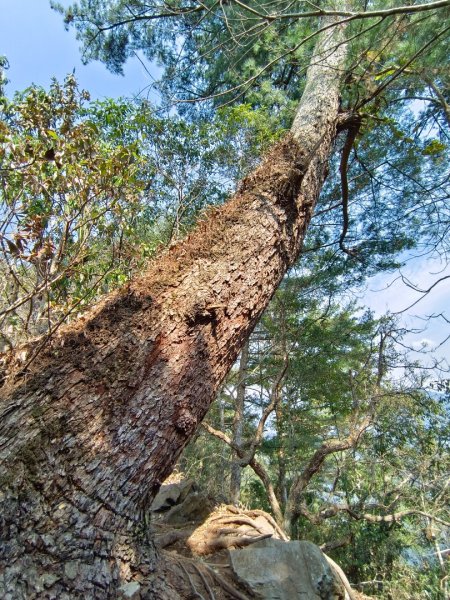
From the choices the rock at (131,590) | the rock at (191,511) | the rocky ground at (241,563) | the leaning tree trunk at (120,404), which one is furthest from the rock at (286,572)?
the rock at (131,590)

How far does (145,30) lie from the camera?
530 centimetres

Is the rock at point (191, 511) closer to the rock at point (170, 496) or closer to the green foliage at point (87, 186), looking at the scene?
the rock at point (170, 496)

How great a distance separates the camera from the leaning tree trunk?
3.62 ft

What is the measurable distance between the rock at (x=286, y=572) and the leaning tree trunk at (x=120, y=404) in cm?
118

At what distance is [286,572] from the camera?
2359mm

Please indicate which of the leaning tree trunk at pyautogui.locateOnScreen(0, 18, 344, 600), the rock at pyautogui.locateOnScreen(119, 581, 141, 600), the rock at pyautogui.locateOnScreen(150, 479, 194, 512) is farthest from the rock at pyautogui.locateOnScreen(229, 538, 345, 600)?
the rock at pyautogui.locateOnScreen(150, 479, 194, 512)

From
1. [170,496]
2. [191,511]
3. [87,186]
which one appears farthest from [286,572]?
[87,186]

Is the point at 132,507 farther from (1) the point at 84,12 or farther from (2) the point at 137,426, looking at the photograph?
(1) the point at 84,12

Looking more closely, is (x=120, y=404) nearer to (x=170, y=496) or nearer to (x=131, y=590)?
(x=131, y=590)

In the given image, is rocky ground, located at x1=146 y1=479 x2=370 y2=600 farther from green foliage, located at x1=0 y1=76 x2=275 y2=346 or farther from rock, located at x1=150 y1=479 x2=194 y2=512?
green foliage, located at x1=0 y1=76 x2=275 y2=346

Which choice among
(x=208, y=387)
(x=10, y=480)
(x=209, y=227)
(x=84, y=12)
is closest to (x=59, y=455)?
(x=10, y=480)

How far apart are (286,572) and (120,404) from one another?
1796 mm

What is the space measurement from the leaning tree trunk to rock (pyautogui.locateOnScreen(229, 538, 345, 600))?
1.18 metres

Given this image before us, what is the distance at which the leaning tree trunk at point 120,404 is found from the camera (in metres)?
1.10
